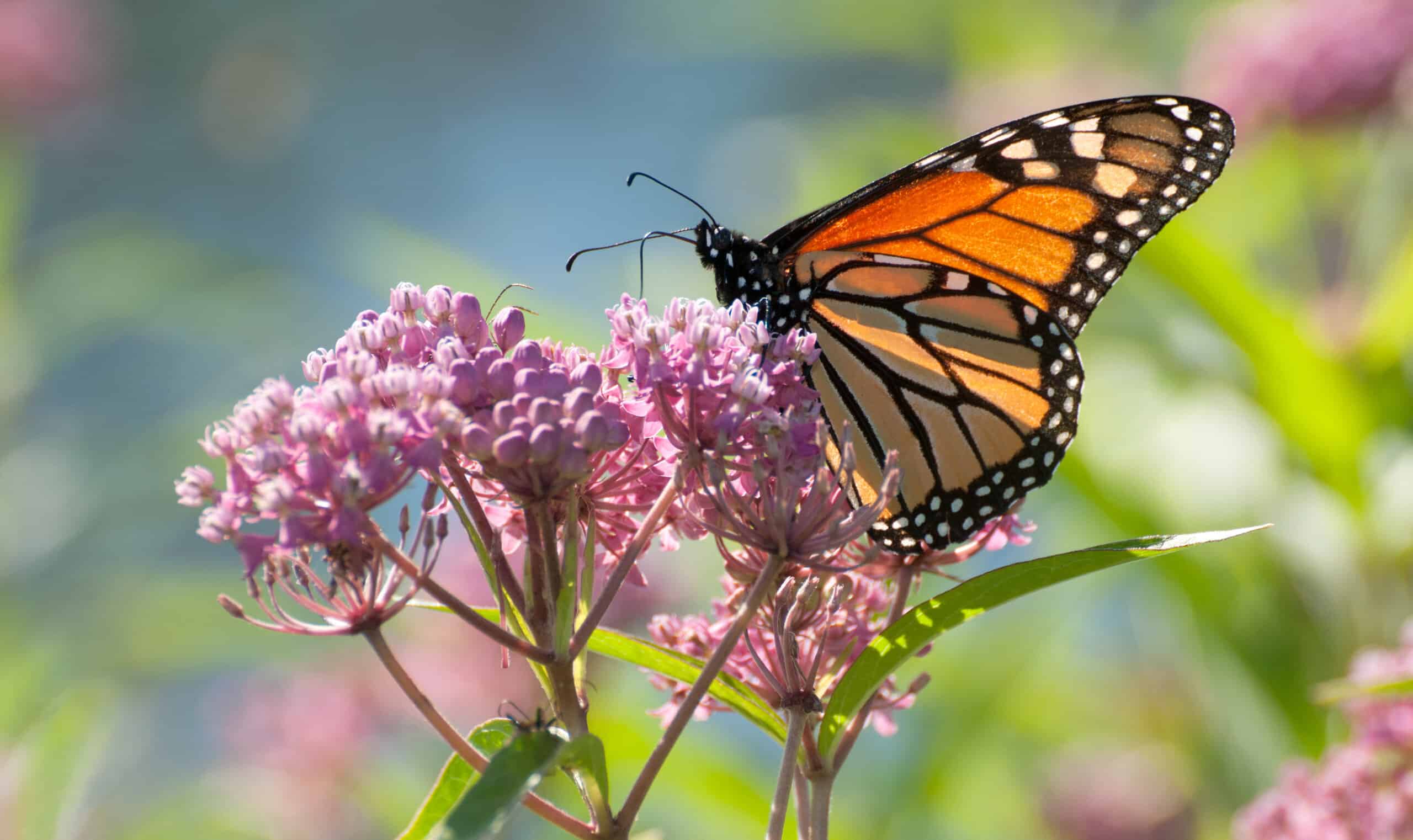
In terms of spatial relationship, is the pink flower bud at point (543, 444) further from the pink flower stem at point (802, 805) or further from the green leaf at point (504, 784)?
the pink flower stem at point (802, 805)

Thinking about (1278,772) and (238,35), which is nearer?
(1278,772)

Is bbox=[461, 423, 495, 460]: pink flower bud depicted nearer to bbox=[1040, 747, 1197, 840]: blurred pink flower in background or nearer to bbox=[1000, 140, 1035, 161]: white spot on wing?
bbox=[1000, 140, 1035, 161]: white spot on wing

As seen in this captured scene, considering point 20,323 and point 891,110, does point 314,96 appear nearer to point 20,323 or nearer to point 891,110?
point 20,323

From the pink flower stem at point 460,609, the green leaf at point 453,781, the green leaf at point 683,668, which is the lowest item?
the green leaf at point 453,781

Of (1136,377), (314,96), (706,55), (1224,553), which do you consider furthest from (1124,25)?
(314,96)

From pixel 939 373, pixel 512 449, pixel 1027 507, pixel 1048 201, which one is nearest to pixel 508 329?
pixel 512 449

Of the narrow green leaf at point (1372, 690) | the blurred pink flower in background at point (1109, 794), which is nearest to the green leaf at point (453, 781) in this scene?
the narrow green leaf at point (1372, 690)

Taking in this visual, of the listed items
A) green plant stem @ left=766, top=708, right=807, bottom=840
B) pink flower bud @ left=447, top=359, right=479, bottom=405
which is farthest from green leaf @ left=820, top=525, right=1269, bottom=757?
pink flower bud @ left=447, top=359, right=479, bottom=405
